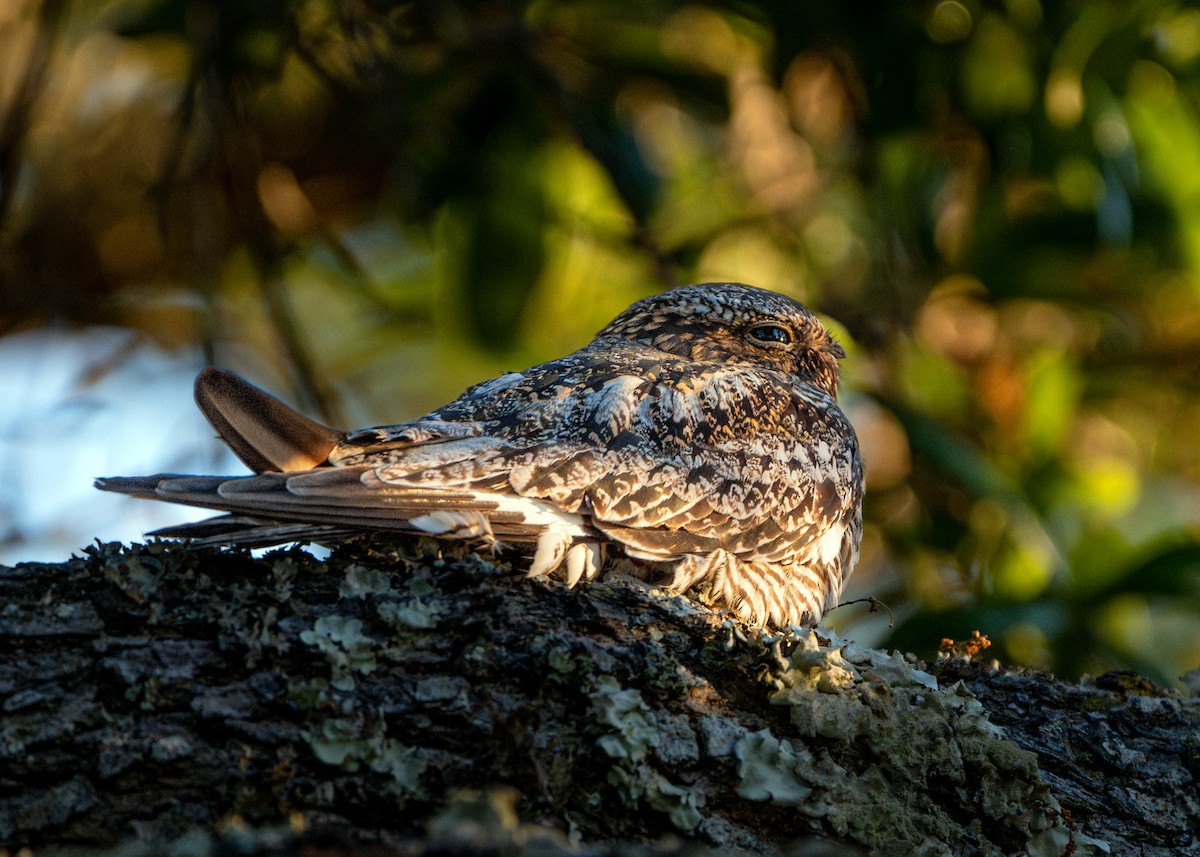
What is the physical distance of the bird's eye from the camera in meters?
3.38

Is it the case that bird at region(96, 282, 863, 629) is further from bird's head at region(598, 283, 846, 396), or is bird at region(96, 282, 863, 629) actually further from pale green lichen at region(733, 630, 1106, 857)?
pale green lichen at region(733, 630, 1106, 857)

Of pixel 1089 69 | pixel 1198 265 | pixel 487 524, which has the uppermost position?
pixel 1089 69

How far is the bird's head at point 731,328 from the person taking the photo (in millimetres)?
3344

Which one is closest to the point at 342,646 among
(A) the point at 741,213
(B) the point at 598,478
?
(B) the point at 598,478

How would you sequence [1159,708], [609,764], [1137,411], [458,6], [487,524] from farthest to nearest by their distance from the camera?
[1137,411]
[458,6]
[1159,708]
[487,524]
[609,764]

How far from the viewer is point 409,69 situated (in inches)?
163

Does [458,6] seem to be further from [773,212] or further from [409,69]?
[773,212]

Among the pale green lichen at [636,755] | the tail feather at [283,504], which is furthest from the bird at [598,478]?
the pale green lichen at [636,755]

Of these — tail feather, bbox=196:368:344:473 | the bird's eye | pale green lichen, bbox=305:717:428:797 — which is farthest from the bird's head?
pale green lichen, bbox=305:717:428:797

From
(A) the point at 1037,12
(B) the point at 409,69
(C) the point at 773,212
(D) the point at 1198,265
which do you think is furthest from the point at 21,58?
(D) the point at 1198,265

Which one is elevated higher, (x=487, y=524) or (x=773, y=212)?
(x=773, y=212)

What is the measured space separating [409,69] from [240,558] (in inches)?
104

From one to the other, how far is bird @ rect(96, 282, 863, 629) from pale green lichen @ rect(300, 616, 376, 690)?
277 mm

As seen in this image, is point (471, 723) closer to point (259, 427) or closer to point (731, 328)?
point (259, 427)
